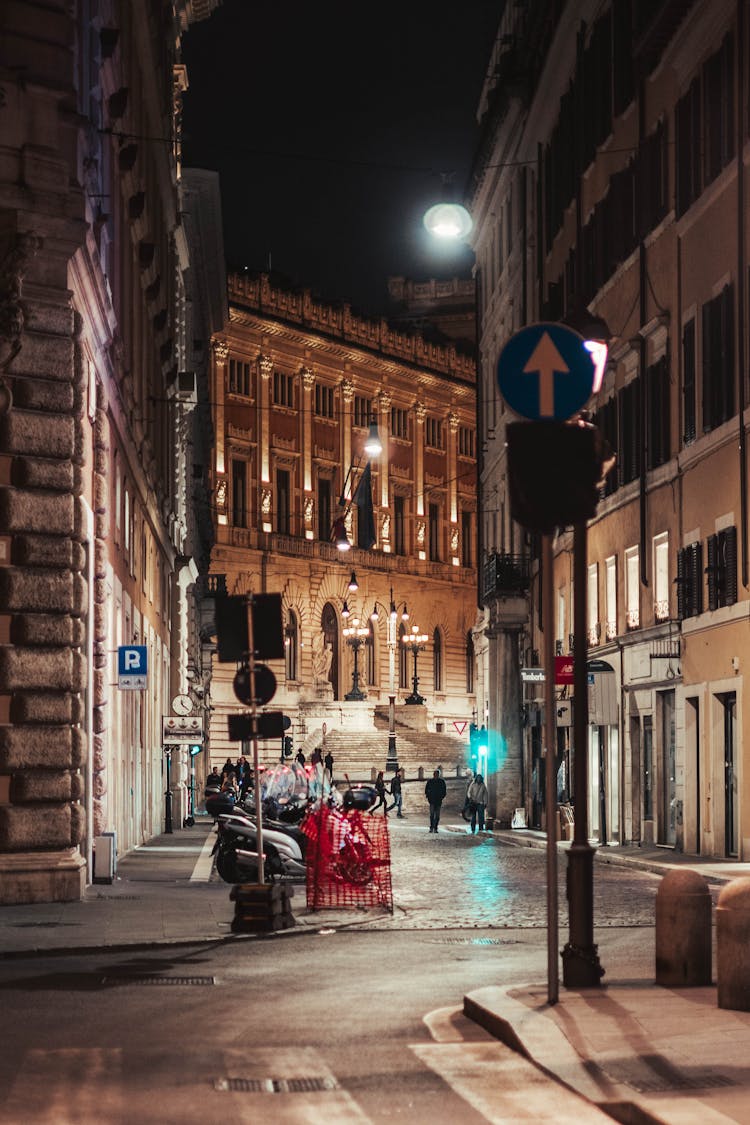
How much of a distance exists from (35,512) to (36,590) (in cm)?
83

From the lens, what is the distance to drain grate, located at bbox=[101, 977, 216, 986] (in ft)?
48.9

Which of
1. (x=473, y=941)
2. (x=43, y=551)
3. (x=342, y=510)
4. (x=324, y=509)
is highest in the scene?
(x=324, y=509)

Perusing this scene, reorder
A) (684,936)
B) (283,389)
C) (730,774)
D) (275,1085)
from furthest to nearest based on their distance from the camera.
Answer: (283,389), (730,774), (684,936), (275,1085)

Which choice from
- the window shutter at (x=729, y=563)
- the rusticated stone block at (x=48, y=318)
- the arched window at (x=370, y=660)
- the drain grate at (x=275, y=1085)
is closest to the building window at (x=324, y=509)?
the arched window at (x=370, y=660)

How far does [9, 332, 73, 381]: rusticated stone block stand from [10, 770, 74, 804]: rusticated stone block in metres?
4.21

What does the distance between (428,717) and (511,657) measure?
5221 centimetres

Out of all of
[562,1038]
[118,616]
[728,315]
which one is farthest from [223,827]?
[562,1038]

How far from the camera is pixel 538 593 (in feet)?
168

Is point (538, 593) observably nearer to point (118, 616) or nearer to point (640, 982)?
point (118, 616)

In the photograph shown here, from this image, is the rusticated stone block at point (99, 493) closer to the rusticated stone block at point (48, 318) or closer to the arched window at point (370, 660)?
the rusticated stone block at point (48, 318)

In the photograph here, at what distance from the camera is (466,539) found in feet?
378

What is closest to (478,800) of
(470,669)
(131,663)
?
(131,663)

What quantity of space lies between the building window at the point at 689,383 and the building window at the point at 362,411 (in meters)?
69.6

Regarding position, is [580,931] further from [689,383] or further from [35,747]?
[689,383]
